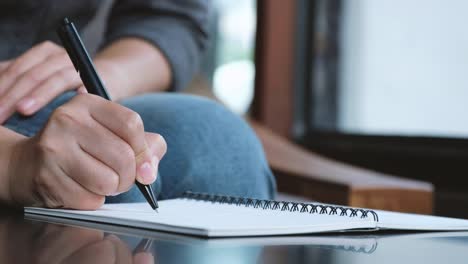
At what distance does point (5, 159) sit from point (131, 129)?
12cm

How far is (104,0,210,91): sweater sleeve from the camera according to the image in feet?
2.67

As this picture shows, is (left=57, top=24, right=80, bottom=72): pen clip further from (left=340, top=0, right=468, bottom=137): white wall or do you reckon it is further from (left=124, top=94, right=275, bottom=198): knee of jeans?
(left=340, top=0, right=468, bottom=137): white wall

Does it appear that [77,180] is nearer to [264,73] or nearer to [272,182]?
[272,182]

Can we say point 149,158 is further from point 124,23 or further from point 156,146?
point 124,23

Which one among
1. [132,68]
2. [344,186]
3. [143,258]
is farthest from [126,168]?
[344,186]

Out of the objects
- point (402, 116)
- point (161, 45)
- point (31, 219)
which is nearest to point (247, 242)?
point (31, 219)

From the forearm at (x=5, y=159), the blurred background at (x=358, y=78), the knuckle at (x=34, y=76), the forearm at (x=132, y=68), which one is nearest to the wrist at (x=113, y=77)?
the forearm at (x=132, y=68)

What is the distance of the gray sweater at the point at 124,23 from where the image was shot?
75 centimetres

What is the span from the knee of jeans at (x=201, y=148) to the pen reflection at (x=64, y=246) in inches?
9.0

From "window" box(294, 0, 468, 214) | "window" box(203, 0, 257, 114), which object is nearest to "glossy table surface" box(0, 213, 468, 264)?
"window" box(294, 0, 468, 214)

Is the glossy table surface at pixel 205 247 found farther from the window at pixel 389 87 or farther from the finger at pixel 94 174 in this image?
the window at pixel 389 87

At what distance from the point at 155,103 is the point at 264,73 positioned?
1330 millimetres

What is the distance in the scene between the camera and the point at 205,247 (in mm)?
332

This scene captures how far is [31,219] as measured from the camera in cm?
43
